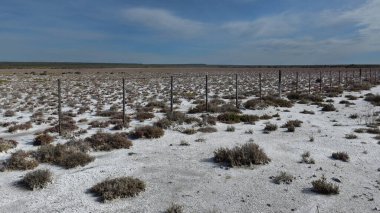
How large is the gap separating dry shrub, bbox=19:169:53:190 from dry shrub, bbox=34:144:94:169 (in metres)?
1.16

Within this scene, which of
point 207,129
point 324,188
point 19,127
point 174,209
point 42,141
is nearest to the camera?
point 174,209

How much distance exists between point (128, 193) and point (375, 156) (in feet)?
21.9

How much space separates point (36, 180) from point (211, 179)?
3681 mm

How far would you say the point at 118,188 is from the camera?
7.05m

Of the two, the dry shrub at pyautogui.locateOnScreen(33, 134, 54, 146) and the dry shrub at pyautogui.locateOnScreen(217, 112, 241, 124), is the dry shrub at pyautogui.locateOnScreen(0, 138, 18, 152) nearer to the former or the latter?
the dry shrub at pyautogui.locateOnScreen(33, 134, 54, 146)

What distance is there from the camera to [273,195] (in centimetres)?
697

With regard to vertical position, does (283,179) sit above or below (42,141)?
below

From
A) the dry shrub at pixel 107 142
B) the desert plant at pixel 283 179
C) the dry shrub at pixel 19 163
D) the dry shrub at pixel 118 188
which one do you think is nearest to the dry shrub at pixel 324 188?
the desert plant at pixel 283 179

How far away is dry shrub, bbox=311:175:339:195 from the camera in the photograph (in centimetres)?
699

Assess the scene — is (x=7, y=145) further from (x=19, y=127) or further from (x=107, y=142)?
(x=19, y=127)

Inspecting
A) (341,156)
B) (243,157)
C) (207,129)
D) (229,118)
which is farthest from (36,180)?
(229,118)

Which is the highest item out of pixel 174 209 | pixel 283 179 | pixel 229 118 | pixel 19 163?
pixel 229 118

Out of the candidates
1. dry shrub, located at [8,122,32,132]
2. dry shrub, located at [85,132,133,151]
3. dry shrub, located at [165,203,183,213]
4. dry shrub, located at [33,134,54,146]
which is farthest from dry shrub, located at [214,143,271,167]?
dry shrub, located at [8,122,32,132]

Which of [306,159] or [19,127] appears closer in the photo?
[306,159]
